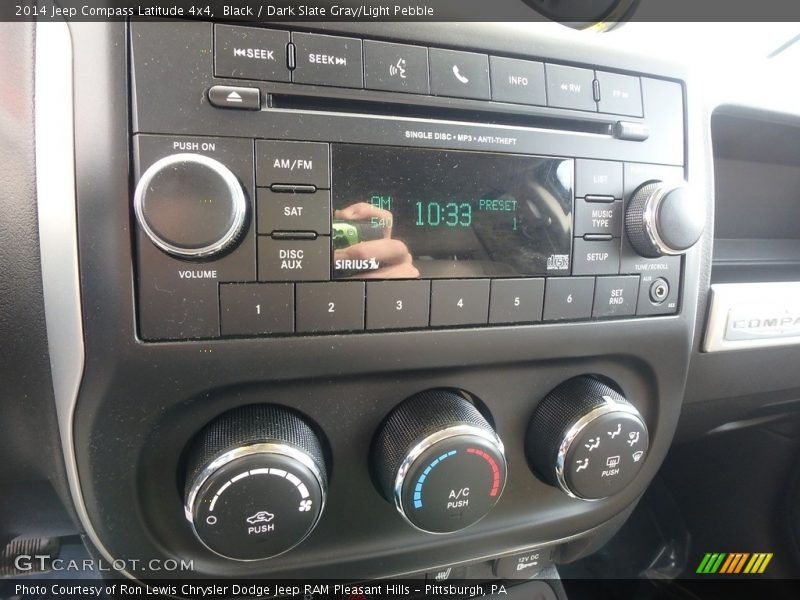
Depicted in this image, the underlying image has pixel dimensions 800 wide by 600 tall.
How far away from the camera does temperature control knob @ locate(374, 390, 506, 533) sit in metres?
0.49

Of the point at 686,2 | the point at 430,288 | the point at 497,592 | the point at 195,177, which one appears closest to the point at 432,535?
the point at 497,592

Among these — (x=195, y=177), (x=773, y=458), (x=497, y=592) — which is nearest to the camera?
(x=195, y=177)

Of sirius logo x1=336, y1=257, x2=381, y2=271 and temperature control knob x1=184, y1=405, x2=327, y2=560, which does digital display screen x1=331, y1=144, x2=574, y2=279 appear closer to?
sirius logo x1=336, y1=257, x2=381, y2=271

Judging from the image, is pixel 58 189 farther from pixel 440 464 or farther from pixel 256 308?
pixel 440 464

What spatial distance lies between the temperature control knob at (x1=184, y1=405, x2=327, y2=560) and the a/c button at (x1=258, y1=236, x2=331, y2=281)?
13cm

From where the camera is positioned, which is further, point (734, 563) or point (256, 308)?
point (734, 563)

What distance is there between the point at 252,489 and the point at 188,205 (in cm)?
23

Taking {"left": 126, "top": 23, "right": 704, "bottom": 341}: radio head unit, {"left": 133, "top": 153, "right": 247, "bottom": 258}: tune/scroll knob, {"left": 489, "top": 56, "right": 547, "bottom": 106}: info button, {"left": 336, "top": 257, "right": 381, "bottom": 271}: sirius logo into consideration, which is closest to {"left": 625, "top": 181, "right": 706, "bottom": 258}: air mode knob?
{"left": 126, "top": 23, "right": 704, "bottom": 341}: radio head unit

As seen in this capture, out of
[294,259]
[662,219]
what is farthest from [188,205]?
[662,219]

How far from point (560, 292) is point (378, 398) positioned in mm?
205

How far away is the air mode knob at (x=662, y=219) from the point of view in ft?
1.73

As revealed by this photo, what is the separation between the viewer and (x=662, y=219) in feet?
1.73

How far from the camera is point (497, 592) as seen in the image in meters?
0.69

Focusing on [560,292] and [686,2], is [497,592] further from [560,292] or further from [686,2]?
[686,2]
